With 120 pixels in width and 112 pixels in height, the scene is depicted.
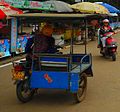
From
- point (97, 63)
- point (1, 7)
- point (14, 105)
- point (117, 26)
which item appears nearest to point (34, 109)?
point (14, 105)

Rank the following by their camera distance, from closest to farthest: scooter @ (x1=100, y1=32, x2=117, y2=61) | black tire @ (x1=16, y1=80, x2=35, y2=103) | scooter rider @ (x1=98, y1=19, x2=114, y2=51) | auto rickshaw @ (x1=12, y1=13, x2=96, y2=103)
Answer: auto rickshaw @ (x1=12, y1=13, x2=96, y2=103)
black tire @ (x1=16, y1=80, x2=35, y2=103)
scooter @ (x1=100, y1=32, x2=117, y2=61)
scooter rider @ (x1=98, y1=19, x2=114, y2=51)

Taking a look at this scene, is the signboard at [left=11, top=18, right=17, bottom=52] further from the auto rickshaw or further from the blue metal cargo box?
the blue metal cargo box

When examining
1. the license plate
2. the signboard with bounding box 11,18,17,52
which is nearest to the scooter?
the signboard with bounding box 11,18,17,52

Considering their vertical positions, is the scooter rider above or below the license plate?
above

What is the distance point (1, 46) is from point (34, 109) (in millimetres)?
7768

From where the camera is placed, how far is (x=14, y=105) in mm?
7828

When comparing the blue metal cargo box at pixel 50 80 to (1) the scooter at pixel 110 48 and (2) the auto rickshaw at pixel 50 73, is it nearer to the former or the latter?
(2) the auto rickshaw at pixel 50 73

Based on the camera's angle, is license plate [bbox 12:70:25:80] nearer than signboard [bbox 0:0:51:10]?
Yes

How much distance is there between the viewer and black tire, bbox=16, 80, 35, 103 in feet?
26.1

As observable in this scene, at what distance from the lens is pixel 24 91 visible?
815 cm

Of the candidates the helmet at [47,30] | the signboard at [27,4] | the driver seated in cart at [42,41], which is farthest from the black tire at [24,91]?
the signboard at [27,4]

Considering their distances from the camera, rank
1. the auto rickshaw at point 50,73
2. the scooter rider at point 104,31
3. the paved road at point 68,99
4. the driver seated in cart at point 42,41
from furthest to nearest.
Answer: the scooter rider at point 104,31, the driver seated in cart at point 42,41, the auto rickshaw at point 50,73, the paved road at point 68,99

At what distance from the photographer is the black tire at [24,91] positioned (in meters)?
7.95

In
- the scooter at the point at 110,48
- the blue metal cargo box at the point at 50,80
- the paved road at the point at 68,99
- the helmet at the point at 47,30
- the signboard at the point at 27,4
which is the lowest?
the paved road at the point at 68,99
